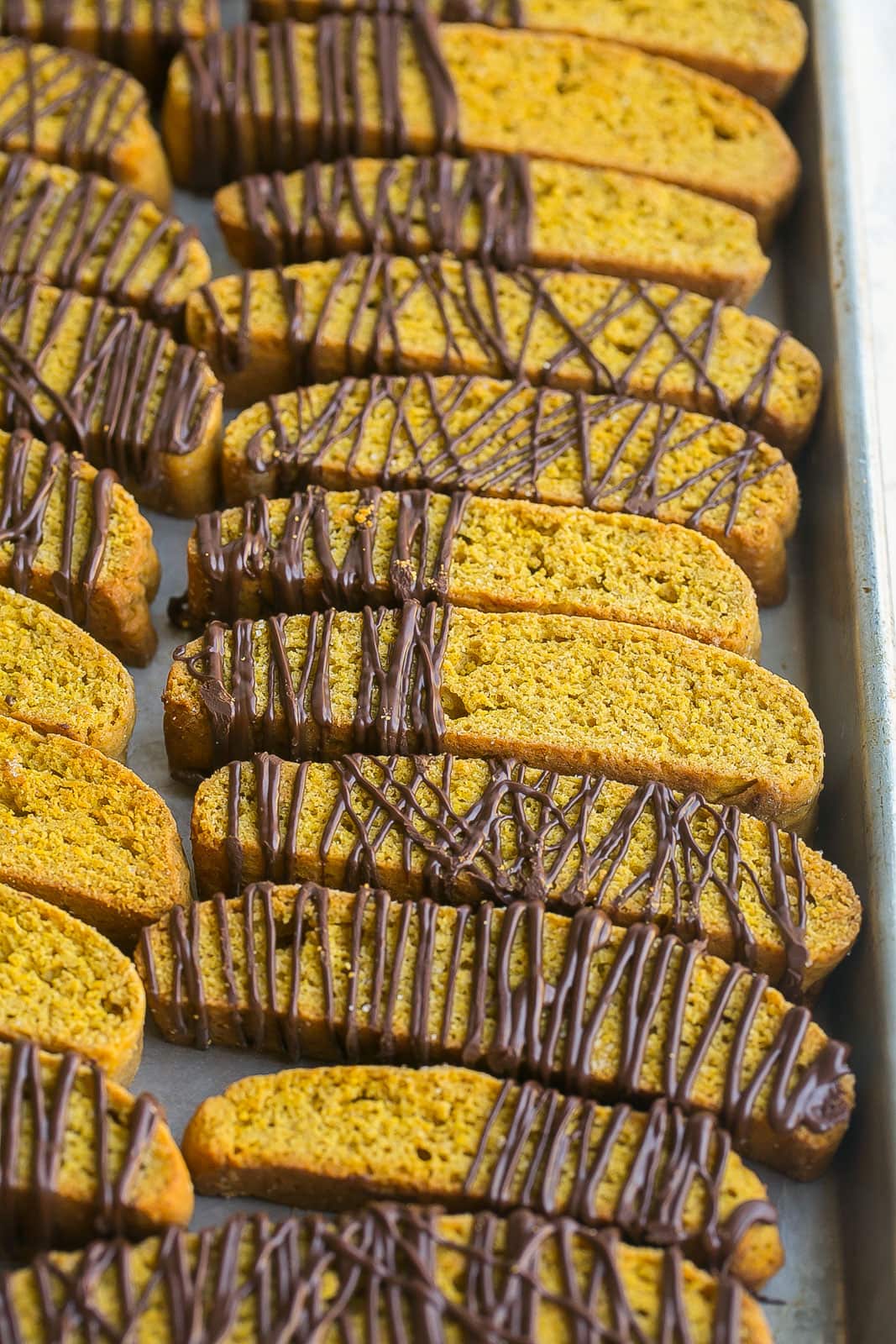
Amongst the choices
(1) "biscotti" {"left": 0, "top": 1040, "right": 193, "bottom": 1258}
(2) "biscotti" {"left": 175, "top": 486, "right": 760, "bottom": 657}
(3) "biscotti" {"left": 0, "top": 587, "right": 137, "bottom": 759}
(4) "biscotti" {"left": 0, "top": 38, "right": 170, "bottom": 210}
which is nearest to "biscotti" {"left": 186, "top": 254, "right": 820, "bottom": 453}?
(2) "biscotti" {"left": 175, "top": 486, "right": 760, "bottom": 657}

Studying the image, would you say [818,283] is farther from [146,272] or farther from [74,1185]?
[74,1185]

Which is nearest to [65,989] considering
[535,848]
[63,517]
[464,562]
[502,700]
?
[535,848]

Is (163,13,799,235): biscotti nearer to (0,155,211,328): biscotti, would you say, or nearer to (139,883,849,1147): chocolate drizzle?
(0,155,211,328): biscotti

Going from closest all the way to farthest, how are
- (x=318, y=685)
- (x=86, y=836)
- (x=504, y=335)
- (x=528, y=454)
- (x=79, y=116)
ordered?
(x=86, y=836) < (x=318, y=685) < (x=528, y=454) < (x=504, y=335) < (x=79, y=116)

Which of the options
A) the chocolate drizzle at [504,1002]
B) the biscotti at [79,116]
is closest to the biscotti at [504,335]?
the biscotti at [79,116]

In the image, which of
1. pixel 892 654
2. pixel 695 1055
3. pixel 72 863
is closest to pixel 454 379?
pixel 892 654

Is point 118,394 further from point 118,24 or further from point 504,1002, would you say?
point 504,1002
